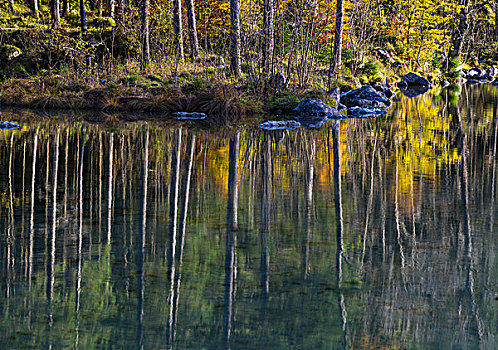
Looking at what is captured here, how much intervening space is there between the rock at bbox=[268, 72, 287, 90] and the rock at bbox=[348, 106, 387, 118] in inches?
84.3

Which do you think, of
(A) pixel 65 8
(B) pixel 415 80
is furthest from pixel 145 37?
(B) pixel 415 80

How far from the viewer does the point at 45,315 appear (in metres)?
3.61

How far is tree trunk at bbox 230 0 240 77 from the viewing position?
21047 mm

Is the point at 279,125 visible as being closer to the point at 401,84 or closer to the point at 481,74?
the point at 401,84

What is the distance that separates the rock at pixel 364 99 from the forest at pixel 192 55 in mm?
861

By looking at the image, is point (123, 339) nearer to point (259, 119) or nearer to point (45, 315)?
point (45, 315)

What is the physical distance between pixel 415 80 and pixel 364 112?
57.0 feet

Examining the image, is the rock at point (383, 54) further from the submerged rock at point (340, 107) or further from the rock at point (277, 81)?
the rock at point (277, 81)

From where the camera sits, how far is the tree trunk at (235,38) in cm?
2105

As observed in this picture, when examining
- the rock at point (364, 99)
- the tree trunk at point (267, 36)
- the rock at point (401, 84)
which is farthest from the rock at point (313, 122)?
the rock at point (401, 84)

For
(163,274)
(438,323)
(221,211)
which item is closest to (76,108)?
(221,211)

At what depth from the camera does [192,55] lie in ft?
87.7

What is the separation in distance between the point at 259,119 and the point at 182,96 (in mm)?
3154

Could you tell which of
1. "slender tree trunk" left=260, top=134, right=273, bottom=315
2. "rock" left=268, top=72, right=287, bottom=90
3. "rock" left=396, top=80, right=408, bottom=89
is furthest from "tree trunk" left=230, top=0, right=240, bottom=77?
"rock" left=396, top=80, right=408, bottom=89
